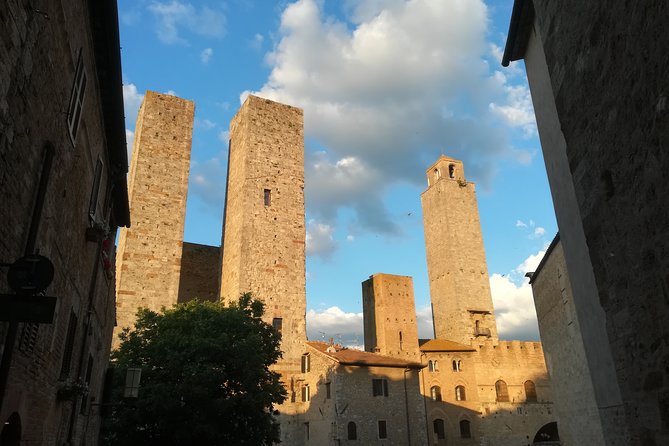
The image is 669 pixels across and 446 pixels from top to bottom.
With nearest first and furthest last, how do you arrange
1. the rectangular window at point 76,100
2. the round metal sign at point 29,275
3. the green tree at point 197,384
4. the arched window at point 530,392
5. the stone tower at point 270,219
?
the round metal sign at point 29,275, the rectangular window at point 76,100, the green tree at point 197,384, the stone tower at point 270,219, the arched window at point 530,392

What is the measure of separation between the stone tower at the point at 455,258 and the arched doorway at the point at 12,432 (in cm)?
3779

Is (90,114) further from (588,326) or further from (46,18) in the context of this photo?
(588,326)

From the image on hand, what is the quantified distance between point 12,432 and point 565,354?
46.9 ft

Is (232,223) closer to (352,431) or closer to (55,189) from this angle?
(352,431)

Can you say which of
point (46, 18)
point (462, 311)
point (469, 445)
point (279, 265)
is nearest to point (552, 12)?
point (46, 18)

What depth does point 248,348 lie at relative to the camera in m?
16.4

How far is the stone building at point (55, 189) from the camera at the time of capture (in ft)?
14.5

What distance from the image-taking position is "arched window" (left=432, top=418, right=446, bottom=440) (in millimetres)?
34594

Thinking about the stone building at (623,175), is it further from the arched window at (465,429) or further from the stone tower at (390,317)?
the stone tower at (390,317)

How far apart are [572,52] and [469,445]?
34.7 metres

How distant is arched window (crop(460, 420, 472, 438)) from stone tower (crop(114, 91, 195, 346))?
2258 centimetres

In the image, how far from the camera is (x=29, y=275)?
4.05 m

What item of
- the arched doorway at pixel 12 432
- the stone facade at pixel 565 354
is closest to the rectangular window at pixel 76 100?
the arched doorway at pixel 12 432

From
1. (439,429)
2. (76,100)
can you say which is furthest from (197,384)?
(439,429)
